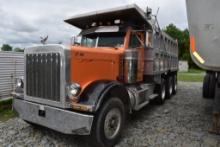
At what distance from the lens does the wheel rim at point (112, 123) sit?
365cm

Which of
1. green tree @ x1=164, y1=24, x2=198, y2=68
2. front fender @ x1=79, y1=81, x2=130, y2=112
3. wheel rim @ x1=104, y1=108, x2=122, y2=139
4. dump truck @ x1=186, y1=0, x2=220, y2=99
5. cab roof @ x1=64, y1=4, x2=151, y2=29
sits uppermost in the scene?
green tree @ x1=164, y1=24, x2=198, y2=68

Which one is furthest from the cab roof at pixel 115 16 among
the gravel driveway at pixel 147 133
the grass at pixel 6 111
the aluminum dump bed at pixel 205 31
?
the grass at pixel 6 111

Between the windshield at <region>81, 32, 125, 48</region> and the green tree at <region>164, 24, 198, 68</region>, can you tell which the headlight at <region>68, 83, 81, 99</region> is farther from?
the green tree at <region>164, 24, 198, 68</region>

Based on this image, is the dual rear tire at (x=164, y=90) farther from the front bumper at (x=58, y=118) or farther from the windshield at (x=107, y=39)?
the front bumper at (x=58, y=118)

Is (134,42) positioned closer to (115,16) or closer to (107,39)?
(107,39)

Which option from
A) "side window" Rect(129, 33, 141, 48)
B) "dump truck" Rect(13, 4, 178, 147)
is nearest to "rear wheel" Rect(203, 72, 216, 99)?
"dump truck" Rect(13, 4, 178, 147)

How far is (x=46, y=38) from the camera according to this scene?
4410mm

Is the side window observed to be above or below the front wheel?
above

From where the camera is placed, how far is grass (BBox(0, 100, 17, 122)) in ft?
18.3

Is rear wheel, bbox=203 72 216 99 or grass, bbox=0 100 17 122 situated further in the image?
rear wheel, bbox=203 72 216 99

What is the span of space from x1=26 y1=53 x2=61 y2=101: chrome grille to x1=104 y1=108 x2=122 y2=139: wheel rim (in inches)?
37.4

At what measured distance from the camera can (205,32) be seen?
3389 millimetres

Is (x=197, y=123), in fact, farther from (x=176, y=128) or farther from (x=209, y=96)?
(x=209, y=96)

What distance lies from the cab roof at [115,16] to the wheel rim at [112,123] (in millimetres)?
2376
